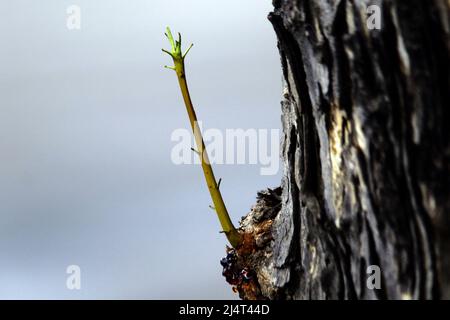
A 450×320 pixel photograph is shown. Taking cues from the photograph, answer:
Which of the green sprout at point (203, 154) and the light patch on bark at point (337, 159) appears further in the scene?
the green sprout at point (203, 154)

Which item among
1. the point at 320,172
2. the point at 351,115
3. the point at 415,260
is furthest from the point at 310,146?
the point at 415,260

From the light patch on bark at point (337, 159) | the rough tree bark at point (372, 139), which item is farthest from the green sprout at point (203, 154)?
the light patch on bark at point (337, 159)

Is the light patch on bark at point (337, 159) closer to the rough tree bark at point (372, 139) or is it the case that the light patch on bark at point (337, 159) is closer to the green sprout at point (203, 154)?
the rough tree bark at point (372, 139)

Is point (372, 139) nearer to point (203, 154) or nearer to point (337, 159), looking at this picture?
point (337, 159)

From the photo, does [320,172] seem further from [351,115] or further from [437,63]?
[437,63]

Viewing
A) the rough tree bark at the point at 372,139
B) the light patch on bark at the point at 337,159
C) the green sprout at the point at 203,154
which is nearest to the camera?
the rough tree bark at the point at 372,139

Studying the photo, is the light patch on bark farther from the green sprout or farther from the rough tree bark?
the green sprout

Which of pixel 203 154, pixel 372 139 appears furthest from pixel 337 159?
pixel 203 154
